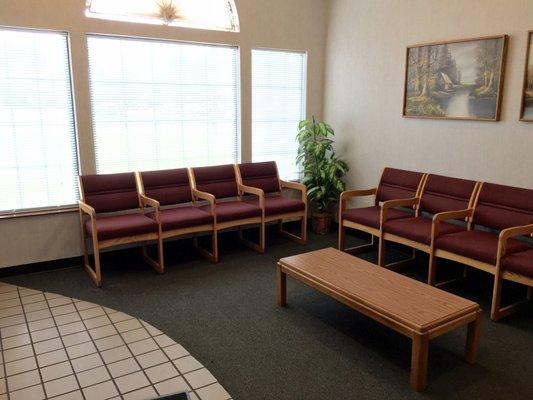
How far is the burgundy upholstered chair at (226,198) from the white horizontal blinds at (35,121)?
1.18 meters

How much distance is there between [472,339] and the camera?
2561mm

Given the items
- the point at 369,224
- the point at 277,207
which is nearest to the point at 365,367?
the point at 369,224

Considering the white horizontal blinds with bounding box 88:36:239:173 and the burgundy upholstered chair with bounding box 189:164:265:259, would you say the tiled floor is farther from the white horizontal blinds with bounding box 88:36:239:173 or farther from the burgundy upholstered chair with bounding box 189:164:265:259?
the white horizontal blinds with bounding box 88:36:239:173

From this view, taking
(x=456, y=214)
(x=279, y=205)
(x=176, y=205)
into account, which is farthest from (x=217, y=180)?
(x=456, y=214)

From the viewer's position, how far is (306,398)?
7.55 ft

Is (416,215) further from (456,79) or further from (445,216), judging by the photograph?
(456,79)

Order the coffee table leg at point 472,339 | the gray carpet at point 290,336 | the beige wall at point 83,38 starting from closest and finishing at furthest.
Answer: the gray carpet at point 290,336 < the coffee table leg at point 472,339 < the beige wall at point 83,38

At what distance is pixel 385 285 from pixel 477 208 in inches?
55.7

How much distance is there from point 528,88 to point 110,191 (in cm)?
355

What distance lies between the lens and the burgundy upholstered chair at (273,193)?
15.1 ft

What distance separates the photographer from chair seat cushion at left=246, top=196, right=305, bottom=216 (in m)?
4.53

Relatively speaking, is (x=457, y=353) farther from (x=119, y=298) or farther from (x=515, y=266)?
(x=119, y=298)

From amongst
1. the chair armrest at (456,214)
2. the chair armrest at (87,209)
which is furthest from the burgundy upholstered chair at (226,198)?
the chair armrest at (456,214)

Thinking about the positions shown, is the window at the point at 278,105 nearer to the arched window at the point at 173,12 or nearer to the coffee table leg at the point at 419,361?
the arched window at the point at 173,12
